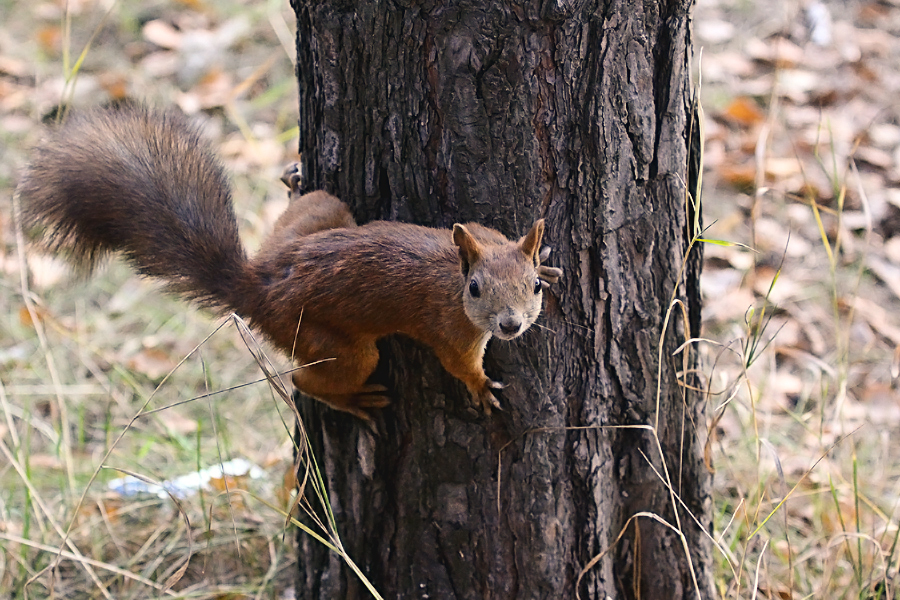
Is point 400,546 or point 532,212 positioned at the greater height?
point 532,212

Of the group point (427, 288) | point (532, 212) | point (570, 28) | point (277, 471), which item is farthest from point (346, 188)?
point (277, 471)

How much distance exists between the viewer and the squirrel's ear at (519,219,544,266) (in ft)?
4.67

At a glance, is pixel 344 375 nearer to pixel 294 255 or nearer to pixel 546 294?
pixel 294 255

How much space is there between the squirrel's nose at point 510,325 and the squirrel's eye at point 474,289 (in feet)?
0.28

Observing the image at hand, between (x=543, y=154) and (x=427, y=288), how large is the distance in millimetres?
329

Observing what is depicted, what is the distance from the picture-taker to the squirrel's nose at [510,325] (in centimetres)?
144

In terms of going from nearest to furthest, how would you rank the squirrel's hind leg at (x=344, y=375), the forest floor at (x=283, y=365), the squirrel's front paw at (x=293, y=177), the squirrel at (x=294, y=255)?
the squirrel at (x=294, y=255) → the squirrel's hind leg at (x=344, y=375) → the squirrel's front paw at (x=293, y=177) → the forest floor at (x=283, y=365)

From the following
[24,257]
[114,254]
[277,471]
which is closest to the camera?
[114,254]

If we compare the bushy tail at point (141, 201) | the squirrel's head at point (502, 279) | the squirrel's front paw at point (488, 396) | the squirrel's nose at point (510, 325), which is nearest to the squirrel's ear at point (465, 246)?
the squirrel's head at point (502, 279)

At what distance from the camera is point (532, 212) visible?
1522 mm

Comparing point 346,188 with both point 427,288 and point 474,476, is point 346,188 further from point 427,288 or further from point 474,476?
point 474,476

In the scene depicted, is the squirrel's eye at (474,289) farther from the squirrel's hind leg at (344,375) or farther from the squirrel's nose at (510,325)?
the squirrel's hind leg at (344,375)

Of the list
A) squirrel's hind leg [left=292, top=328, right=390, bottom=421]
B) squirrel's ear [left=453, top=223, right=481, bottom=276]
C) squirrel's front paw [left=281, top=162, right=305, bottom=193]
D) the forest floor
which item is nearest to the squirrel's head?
squirrel's ear [left=453, top=223, right=481, bottom=276]

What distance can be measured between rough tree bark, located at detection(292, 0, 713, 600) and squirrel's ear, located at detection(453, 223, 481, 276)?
3.8 inches
